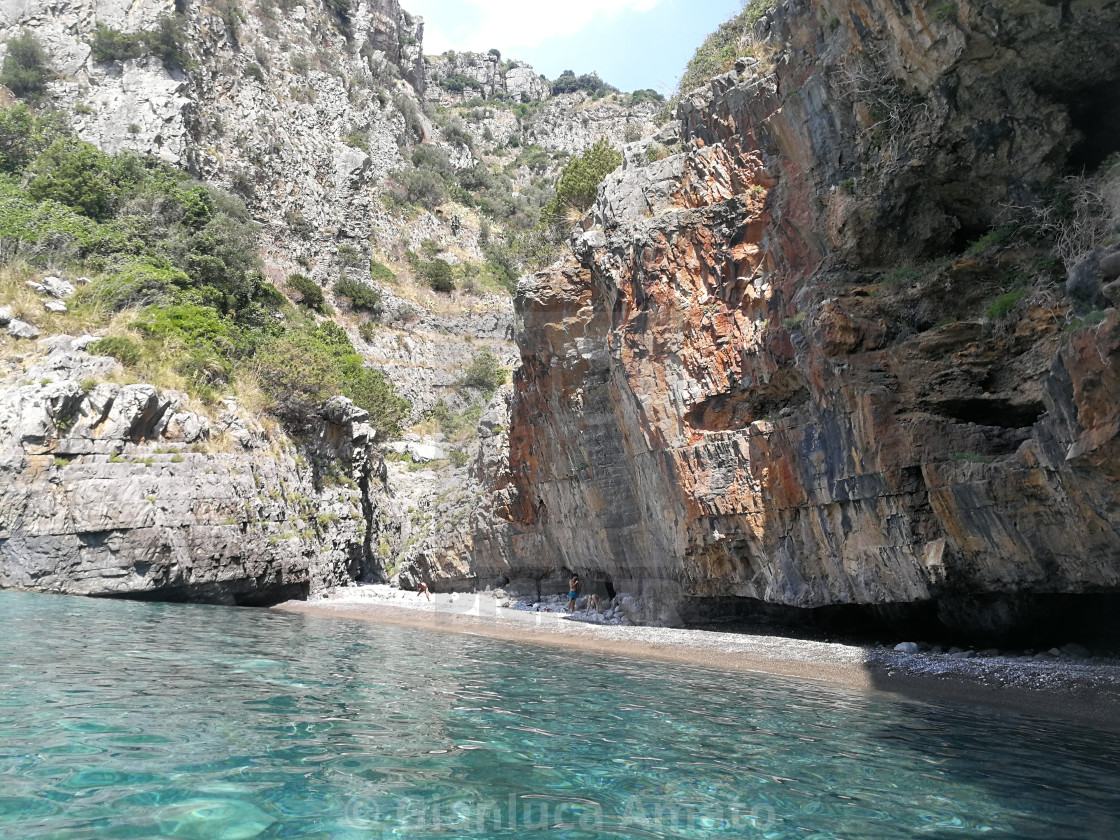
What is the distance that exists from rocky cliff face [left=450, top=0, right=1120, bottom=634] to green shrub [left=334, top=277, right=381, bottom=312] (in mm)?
38210

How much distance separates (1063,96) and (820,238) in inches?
189

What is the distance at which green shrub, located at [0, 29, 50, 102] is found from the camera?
150ft

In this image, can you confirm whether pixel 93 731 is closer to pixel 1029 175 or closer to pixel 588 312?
pixel 1029 175

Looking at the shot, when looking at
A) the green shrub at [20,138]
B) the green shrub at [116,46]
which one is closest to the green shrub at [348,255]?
the green shrub at [116,46]

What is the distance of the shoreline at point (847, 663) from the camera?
9.45 m

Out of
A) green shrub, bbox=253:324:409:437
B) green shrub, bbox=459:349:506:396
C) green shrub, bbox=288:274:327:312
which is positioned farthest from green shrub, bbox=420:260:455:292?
green shrub, bbox=253:324:409:437

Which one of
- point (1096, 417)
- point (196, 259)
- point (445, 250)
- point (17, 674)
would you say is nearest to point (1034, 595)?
point (1096, 417)

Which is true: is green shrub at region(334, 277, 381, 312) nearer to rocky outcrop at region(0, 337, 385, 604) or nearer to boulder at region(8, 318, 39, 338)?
rocky outcrop at region(0, 337, 385, 604)

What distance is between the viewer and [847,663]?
12.6 meters

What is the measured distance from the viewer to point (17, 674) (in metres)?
8.21

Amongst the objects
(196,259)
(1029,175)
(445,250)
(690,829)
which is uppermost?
(445,250)

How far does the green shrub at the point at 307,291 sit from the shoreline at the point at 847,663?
3522 centimetres

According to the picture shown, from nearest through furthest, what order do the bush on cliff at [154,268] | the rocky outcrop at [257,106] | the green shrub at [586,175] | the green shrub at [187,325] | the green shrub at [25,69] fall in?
1. the bush on cliff at [154,268]
2. the green shrub at [187,325]
3. the green shrub at [586,175]
4. the green shrub at [25,69]
5. the rocky outcrop at [257,106]

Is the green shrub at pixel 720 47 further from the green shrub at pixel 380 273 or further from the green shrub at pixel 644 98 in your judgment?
the green shrub at pixel 644 98
